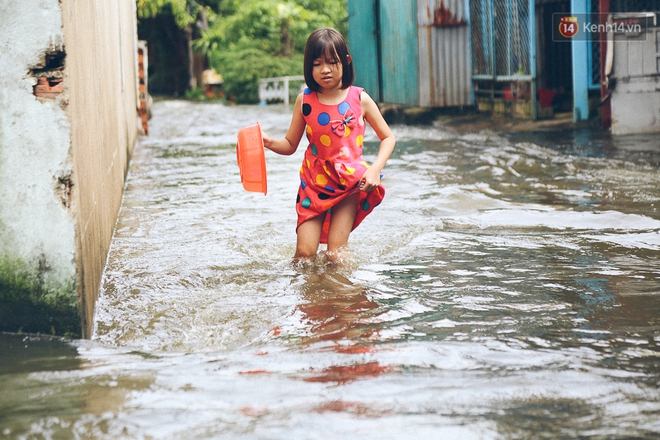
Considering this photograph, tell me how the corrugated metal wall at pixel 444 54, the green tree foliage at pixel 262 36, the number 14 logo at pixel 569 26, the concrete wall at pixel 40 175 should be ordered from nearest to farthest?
the concrete wall at pixel 40 175 < the number 14 logo at pixel 569 26 < the corrugated metal wall at pixel 444 54 < the green tree foliage at pixel 262 36

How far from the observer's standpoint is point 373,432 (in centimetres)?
219

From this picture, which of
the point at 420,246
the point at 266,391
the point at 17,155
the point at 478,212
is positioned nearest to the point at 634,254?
the point at 420,246

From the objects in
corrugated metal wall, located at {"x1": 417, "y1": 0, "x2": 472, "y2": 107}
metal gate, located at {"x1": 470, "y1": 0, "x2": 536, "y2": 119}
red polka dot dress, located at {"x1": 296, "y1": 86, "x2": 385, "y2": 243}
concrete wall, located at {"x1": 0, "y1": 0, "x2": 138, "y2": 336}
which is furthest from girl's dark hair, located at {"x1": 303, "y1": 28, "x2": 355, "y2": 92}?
corrugated metal wall, located at {"x1": 417, "y1": 0, "x2": 472, "y2": 107}

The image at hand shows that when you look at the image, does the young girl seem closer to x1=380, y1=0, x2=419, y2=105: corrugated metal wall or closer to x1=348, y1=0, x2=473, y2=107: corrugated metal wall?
x1=348, y1=0, x2=473, y2=107: corrugated metal wall

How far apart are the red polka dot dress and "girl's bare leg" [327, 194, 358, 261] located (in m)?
0.07

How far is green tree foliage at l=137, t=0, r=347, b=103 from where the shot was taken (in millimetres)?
26734

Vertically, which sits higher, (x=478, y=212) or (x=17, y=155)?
(x=17, y=155)

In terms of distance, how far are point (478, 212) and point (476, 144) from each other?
4.84 meters

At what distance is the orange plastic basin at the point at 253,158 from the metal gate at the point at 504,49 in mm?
8702

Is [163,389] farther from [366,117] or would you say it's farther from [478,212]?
[478,212]

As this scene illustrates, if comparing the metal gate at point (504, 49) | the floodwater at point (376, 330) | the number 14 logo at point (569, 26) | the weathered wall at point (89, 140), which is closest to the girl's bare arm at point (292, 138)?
the floodwater at point (376, 330)

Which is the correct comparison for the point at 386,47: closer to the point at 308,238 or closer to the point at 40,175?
the point at 308,238

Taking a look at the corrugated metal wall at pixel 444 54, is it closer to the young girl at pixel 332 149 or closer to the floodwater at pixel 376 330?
the floodwater at pixel 376 330

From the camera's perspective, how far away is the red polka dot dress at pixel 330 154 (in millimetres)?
4332
